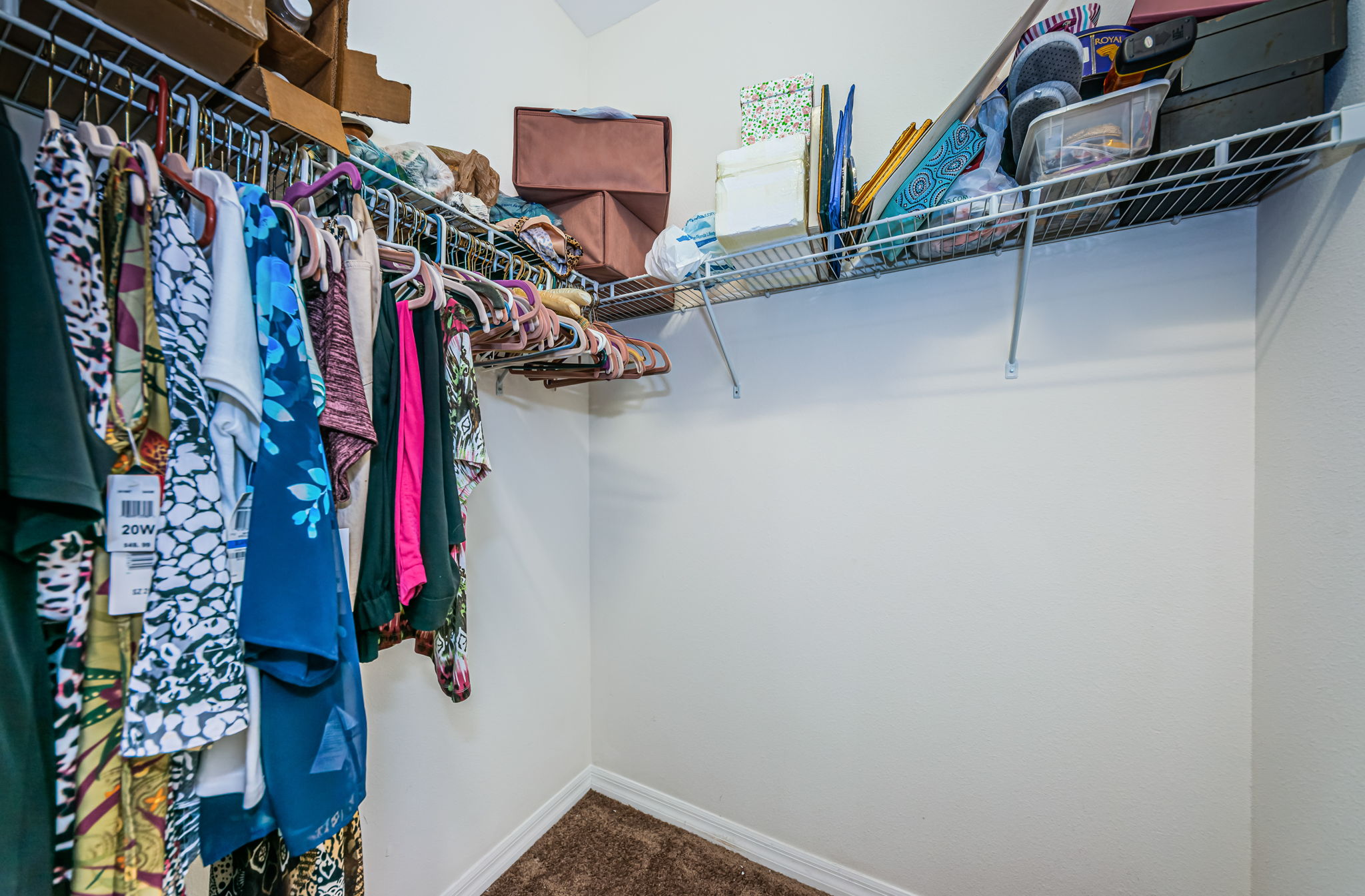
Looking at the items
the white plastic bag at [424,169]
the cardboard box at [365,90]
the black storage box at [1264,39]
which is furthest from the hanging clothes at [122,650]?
the black storage box at [1264,39]

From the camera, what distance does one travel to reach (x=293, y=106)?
0.73 metres

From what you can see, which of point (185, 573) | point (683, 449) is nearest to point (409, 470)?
point (185, 573)

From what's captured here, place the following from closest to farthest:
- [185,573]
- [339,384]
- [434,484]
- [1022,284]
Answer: [185,573] → [339,384] → [434,484] → [1022,284]

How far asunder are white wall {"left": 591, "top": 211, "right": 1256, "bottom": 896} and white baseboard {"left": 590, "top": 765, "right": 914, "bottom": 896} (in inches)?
1.2

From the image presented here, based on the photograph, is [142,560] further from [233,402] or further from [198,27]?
[198,27]

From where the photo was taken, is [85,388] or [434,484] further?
[434,484]

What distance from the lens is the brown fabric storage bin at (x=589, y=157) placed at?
139 centimetres

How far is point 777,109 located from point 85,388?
144cm

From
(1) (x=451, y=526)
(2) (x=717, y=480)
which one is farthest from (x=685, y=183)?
(1) (x=451, y=526)

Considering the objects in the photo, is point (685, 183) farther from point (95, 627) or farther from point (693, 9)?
point (95, 627)

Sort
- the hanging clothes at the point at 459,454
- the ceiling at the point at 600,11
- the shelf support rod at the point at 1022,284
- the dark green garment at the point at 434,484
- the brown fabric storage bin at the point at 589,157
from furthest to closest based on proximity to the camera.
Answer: the ceiling at the point at 600,11 < the brown fabric storage bin at the point at 589,157 < the shelf support rod at the point at 1022,284 < the hanging clothes at the point at 459,454 < the dark green garment at the point at 434,484

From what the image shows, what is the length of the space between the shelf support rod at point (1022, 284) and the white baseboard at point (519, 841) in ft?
6.56

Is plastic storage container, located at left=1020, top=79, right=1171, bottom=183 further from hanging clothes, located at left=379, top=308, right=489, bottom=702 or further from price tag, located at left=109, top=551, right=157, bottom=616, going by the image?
price tag, located at left=109, top=551, right=157, bottom=616

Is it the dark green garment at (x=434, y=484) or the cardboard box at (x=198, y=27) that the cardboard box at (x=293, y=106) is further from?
the dark green garment at (x=434, y=484)
